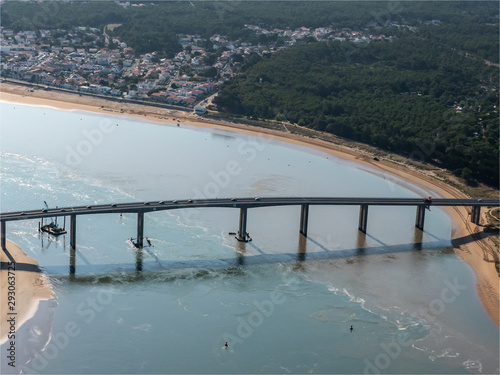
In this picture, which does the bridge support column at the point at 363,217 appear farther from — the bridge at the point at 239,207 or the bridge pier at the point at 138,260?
the bridge pier at the point at 138,260

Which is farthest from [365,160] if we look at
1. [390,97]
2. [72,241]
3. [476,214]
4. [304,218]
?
[72,241]

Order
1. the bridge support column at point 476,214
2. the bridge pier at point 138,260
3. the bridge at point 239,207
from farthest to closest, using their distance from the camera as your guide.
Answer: the bridge support column at point 476,214, the bridge at point 239,207, the bridge pier at point 138,260

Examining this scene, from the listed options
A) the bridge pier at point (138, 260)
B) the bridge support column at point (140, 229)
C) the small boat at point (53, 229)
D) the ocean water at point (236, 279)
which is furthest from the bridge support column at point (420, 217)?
the small boat at point (53, 229)

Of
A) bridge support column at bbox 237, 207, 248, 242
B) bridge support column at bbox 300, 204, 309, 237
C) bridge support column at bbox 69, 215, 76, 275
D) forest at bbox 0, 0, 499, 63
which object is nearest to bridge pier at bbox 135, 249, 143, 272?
bridge support column at bbox 69, 215, 76, 275

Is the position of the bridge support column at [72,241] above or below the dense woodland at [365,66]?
below

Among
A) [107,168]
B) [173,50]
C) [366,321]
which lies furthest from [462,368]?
[173,50]

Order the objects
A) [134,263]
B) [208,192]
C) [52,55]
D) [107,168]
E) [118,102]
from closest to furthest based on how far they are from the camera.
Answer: [134,263]
[208,192]
[107,168]
[118,102]
[52,55]

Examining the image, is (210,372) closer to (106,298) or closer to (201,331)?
(201,331)
